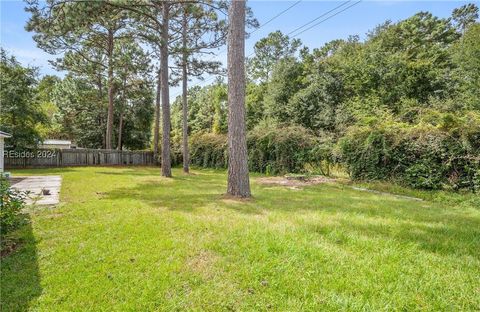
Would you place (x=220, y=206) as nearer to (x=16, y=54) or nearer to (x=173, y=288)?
(x=173, y=288)

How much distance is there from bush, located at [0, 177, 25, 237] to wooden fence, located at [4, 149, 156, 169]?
16.1 meters

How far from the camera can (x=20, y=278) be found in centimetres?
256

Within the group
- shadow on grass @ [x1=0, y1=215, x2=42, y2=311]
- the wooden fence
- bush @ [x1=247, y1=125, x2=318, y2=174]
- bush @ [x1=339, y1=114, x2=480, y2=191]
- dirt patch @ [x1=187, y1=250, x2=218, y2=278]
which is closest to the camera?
shadow on grass @ [x1=0, y1=215, x2=42, y2=311]

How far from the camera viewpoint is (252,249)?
3.14m

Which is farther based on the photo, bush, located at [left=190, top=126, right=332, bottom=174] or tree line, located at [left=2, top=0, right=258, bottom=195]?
bush, located at [left=190, top=126, right=332, bottom=174]

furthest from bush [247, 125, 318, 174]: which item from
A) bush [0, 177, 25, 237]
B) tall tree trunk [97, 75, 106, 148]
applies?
tall tree trunk [97, 75, 106, 148]

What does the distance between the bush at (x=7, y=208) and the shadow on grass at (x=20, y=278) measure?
0.82ft

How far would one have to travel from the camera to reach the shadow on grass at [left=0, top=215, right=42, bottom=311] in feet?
7.17

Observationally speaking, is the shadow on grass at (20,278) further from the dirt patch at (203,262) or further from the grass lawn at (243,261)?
the dirt patch at (203,262)

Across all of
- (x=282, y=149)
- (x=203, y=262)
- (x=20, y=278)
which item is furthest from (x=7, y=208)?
(x=282, y=149)

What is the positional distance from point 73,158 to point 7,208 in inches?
690

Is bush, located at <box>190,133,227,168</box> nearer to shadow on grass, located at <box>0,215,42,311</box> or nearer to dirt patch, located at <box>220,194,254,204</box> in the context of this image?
dirt patch, located at <box>220,194,254,204</box>

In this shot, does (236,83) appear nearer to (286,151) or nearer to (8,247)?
(8,247)

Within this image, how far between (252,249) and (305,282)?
2.70 ft
